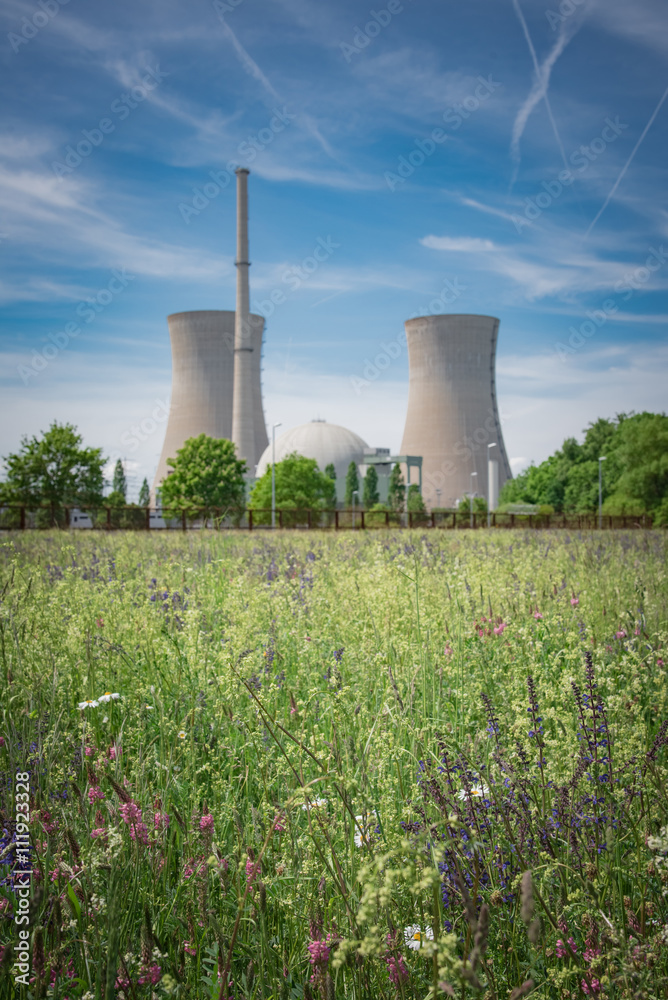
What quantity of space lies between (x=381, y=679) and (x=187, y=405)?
48798 mm

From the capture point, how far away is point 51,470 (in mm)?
30922

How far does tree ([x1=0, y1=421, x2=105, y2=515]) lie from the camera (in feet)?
100

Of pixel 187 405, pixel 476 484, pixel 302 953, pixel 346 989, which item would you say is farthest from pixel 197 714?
pixel 476 484

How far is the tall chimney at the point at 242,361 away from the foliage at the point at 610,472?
26.4 m

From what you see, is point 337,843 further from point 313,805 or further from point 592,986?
point 592,986

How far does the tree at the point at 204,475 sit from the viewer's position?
42969 mm

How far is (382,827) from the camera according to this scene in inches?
52.0

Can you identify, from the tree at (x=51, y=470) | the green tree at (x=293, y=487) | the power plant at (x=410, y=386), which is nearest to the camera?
the tree at (x=51, y=470)

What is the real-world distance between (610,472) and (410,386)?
16.6m

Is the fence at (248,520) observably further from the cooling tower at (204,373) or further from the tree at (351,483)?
the tree at (351,483)

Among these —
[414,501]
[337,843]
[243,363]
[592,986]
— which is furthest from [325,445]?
[592,986]

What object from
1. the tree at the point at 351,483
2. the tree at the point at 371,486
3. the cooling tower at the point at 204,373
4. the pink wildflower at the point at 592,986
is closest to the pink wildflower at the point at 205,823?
the pink wildflower at the point at 592,986

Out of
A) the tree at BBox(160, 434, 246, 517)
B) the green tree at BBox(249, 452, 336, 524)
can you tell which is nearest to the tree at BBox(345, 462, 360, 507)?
the green tree at BBox(249, 452, 336, 524)

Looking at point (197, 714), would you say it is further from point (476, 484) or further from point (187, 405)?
point (476, 484)
